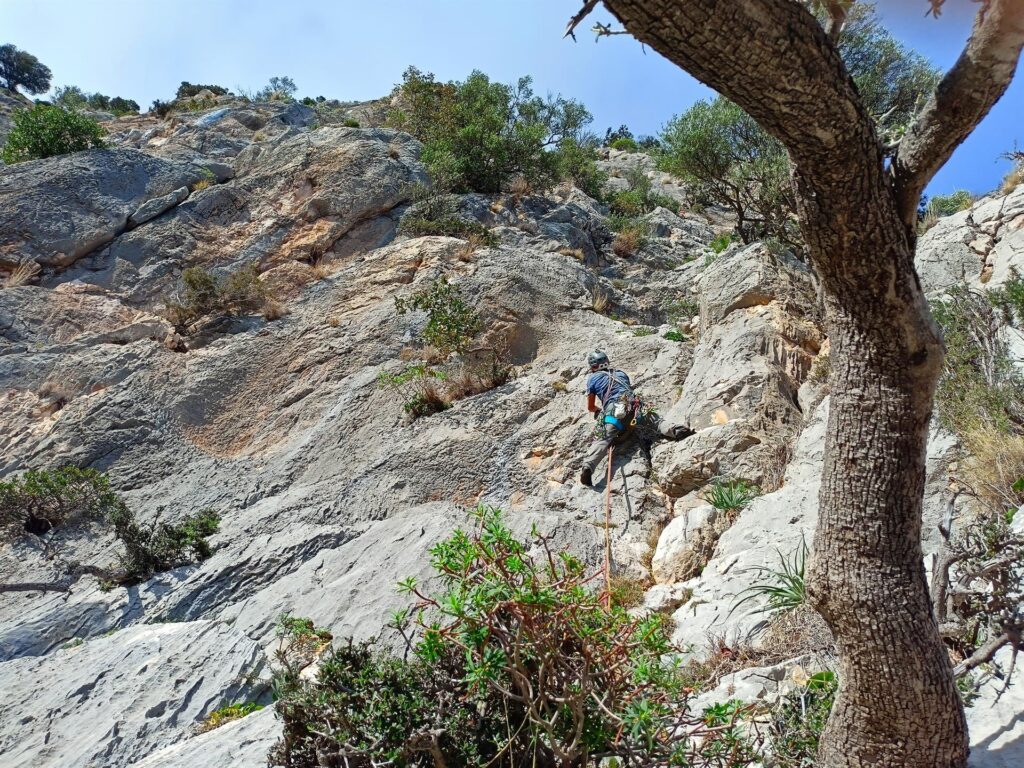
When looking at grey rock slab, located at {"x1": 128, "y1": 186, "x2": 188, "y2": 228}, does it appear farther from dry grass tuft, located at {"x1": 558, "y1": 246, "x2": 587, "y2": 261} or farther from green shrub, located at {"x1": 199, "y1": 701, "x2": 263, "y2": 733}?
green shrub, located at {"x1": 199, "y1": 701, "x2": 263, "y2": 733}

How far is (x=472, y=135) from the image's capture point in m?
18.7

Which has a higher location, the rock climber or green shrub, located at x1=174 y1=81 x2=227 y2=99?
green shrub, located at x1=174 y1=81 x2=227 y2=99

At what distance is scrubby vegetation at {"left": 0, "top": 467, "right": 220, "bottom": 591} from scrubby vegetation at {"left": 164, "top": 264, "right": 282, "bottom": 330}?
446cm

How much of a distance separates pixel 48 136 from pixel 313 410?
12.2m

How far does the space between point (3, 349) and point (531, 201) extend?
12.8m

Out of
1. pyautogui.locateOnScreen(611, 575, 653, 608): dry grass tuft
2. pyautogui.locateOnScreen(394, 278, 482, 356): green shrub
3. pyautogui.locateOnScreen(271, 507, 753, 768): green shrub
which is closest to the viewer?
pyautogui.locateOnScreen(271, 507, 753, 768): green shrub

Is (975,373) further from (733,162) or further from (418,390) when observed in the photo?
(733,162)

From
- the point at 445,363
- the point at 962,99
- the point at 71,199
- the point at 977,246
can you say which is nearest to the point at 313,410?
the point at 445,363

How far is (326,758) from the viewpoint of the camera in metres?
3.06

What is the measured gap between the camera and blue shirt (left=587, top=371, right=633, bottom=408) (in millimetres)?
8938

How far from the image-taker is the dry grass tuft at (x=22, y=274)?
13742mm

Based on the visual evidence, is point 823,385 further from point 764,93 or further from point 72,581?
point 72,581

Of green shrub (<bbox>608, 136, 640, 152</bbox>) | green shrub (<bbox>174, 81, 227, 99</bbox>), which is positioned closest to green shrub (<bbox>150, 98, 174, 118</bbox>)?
green shrub (<bbox>174, 81, 227, 99</bbox>)

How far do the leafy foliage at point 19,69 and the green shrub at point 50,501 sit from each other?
4483 centimetres
